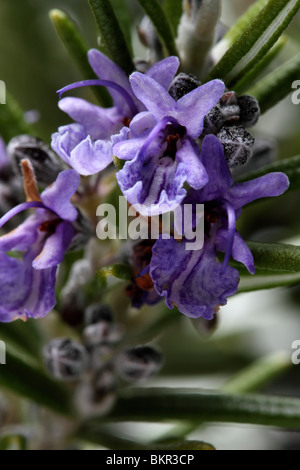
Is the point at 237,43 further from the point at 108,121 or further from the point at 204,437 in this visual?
the point at 204,437

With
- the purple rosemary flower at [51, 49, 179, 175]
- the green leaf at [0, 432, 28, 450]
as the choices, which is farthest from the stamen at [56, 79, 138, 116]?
the green leaf at [0, 432, 28, 450]

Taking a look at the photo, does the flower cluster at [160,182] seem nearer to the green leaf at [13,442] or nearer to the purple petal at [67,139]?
the purple petal at [67,139]

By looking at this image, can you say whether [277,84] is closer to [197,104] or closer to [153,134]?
[197,104]

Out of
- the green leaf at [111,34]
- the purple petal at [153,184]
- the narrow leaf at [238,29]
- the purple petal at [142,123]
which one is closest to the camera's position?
the purple petal at [153,184]

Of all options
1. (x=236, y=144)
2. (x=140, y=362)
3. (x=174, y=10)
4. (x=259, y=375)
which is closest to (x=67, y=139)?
(x=236, y=144)

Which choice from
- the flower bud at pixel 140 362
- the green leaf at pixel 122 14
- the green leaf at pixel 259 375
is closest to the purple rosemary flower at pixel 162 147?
the green leaf at pixel 122 14

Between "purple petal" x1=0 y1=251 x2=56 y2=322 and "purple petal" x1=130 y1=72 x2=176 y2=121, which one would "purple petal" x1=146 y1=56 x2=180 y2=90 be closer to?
"purple petal" x1=130 y1=72 x2=176 y2=121

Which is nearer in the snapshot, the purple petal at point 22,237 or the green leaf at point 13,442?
the purple petal at point 22,237
